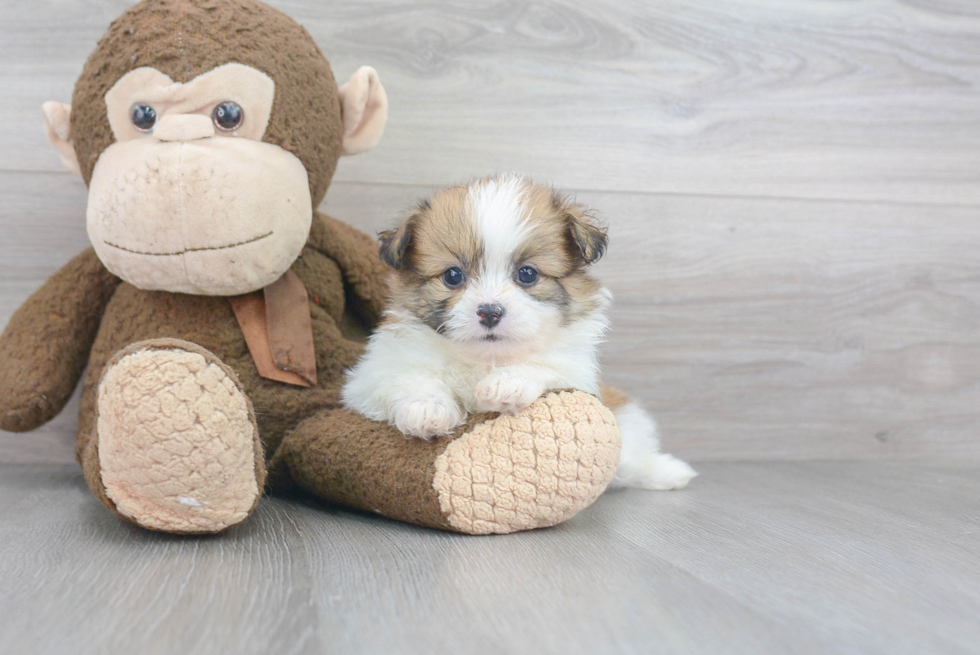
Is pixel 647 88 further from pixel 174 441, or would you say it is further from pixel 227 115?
pixel 174 441

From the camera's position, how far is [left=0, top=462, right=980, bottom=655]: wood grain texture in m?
0.88

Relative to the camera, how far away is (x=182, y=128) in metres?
1.34

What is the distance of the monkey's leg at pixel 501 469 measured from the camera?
1233 mm

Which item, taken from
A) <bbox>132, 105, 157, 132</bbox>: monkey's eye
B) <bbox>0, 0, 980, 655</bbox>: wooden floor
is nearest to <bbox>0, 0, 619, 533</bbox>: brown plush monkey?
<bbox>132, 105, 157, 132</bbox>: monkey's eye

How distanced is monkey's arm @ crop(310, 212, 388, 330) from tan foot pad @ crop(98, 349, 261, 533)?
0.56 meters

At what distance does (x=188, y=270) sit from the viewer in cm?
134

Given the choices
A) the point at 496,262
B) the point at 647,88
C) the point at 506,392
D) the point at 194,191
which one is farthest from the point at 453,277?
the point at 647,88

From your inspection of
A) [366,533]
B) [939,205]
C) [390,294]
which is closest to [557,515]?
[366,533]

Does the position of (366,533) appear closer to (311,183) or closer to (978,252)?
(311,183)

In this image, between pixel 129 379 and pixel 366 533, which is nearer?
pixel 129 379

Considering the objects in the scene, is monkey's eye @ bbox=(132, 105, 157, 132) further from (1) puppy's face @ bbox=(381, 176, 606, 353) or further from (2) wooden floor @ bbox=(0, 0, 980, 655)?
(2) wooden floor @ bbox=(0, 0, 980, 655)

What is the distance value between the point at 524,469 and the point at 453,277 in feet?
1.15

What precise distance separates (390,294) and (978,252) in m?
1.67

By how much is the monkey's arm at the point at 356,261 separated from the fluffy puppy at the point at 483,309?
242 mm
